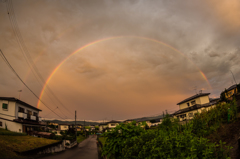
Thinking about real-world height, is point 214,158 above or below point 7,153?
above

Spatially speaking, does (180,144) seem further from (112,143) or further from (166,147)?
(112,143)

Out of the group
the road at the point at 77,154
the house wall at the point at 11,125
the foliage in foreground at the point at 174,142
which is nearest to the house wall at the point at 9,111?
the house wall at the point at 11,125

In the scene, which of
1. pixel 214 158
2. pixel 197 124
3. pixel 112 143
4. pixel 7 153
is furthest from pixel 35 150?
pixel 214 158

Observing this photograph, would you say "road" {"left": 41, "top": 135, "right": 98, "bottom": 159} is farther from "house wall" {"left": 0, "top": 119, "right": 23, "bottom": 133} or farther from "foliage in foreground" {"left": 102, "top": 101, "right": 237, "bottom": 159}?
"foliage in foreground" {"left": 102, "top": 101, "right": 237, "bottom": 159}

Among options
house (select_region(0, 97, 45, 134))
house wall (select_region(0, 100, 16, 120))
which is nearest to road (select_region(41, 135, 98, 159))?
house (select_region(0, 97, 45, 134))

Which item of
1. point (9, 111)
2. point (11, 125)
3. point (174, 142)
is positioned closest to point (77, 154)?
point (11, 125)

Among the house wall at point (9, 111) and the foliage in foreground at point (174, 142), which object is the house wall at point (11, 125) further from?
the foliage in foreground at point (174, 142)

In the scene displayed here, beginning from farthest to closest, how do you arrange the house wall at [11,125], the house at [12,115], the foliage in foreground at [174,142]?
the house at [12,115] < the house wall at [11,125] < the foliage in foreground at [174,142]

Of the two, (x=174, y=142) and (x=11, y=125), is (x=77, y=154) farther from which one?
(x=174, y=142)
